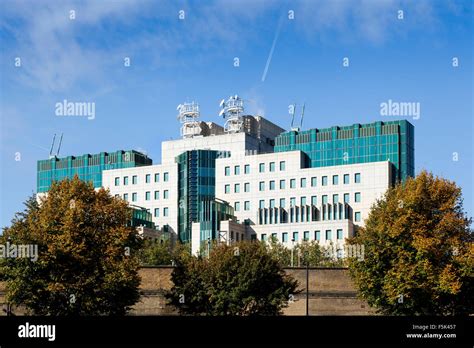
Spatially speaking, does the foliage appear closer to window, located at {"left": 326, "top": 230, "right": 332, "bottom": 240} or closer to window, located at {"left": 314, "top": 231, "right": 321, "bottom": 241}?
window, located at {"left": 326, "top": 230, "right": 332, "bottom": 240}

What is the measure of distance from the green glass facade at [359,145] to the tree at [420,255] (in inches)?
3186

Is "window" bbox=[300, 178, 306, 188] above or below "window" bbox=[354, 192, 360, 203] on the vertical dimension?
above

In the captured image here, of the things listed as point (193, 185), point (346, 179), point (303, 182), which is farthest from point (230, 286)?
point (193, 185)

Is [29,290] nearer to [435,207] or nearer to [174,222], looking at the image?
[435,207]

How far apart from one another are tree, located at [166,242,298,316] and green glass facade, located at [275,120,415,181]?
81.8 meters

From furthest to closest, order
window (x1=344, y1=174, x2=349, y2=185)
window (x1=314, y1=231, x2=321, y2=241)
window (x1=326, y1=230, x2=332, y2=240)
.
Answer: window (x1=344, y1=174, x2=349, y2=185)
window (x1=314, y1=231, x2=321, y2=241)
window (x1=326, y1=230, x2=332, y2=240)

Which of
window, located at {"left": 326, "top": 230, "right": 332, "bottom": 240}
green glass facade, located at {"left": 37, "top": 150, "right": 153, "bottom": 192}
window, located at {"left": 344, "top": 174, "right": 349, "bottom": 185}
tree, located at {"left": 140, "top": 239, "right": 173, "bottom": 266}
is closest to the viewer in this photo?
tree, located at {"left": 140, "top": 239, "right": 173, "bottom": 266}

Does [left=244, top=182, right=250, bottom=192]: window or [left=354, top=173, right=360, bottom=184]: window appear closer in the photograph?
[left=354, top=173, right=360, bottom=184]: window

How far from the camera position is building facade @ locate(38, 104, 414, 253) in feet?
459

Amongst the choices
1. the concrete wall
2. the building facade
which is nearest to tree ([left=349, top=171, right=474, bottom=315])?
the concrete wall

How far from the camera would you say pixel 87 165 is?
180125 mm

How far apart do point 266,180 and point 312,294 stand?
74203 millimetres

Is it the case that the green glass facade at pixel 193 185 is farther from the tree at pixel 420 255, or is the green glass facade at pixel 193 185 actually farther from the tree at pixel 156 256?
the tree at pixel 420 255

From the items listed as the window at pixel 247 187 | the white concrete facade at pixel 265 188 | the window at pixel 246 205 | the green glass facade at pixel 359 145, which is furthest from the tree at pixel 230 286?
the green glass facade at pixel 359 145
